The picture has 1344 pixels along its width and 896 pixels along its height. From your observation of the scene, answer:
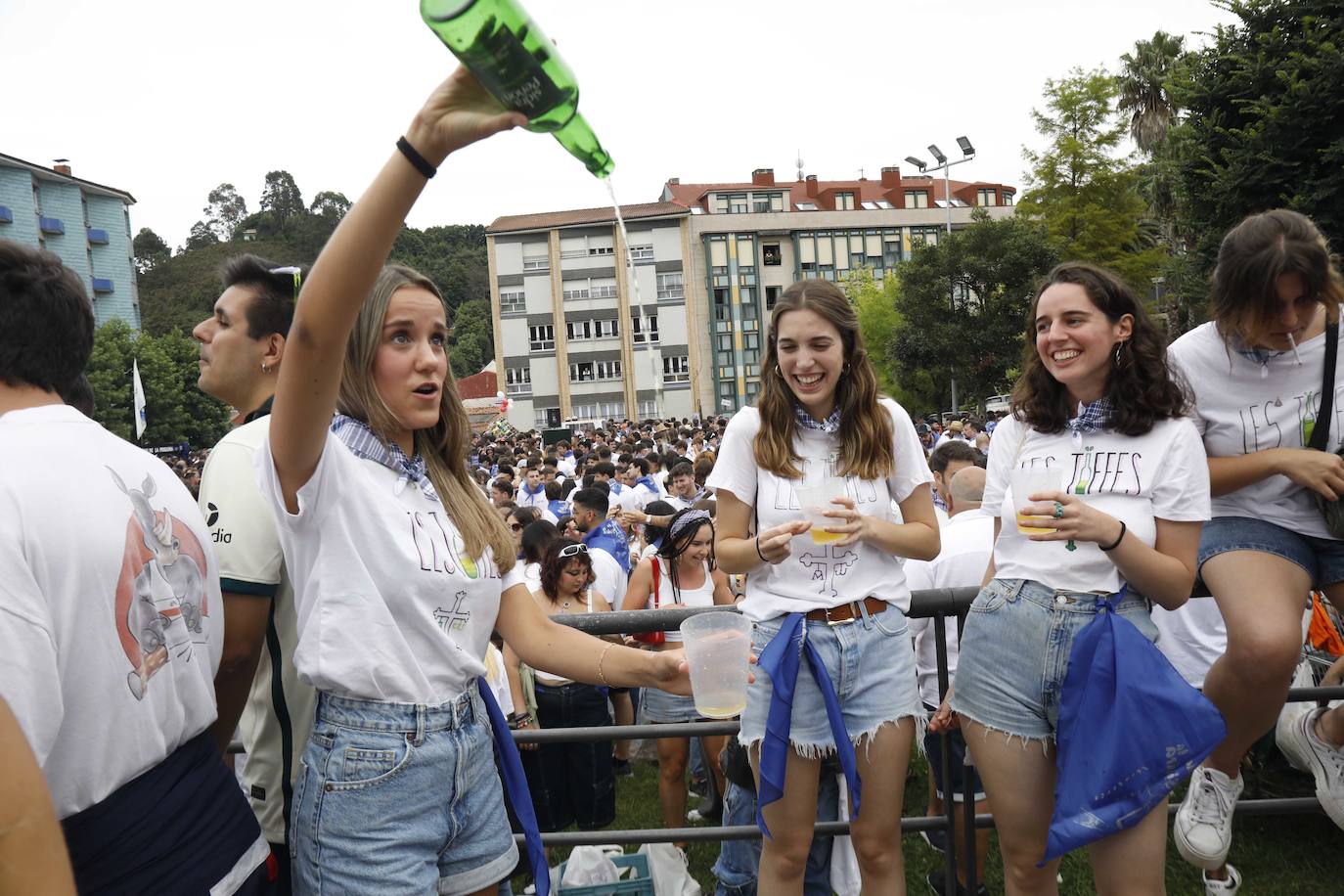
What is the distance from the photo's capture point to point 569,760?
6.37 meters

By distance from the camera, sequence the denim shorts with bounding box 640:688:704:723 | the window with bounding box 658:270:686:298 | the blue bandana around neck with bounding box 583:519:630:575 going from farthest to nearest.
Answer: the window with bounding box 658:270:686:298 → the blue bandana around neck with bounding box 583:519:630:575 → the denim shorts with bounding box 640:688:704:723

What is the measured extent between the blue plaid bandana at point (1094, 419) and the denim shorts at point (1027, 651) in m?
0.50

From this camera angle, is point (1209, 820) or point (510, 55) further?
point (1209, 820)

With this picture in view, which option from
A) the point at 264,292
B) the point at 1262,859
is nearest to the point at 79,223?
the point at 264,292

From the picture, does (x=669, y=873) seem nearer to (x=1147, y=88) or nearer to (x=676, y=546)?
(x=676, y=546)

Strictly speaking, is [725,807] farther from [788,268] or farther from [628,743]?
[788,268]

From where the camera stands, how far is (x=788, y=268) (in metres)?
73.4

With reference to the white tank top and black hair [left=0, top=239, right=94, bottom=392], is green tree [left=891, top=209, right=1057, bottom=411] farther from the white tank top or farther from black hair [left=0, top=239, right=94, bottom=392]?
black hair [left=0, top=239, right=94, bottom=392]

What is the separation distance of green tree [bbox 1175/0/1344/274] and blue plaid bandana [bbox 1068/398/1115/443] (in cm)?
1219

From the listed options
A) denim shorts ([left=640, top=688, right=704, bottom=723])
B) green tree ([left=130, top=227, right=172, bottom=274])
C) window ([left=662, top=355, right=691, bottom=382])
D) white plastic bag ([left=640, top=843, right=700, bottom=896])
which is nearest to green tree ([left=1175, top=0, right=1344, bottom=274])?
denim shorts ([left=640, top=688, right=704, bottom=723])

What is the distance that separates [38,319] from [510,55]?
1.02 meters

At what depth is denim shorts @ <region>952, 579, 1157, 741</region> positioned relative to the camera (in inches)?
110

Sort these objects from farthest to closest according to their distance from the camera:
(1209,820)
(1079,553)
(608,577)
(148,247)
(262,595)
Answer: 1. (148,247)
2. (608,577)
3. (1209,820)
4. (1079,553)
5. (262,595)

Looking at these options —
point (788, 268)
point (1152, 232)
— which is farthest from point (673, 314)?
point (1152, 232)
